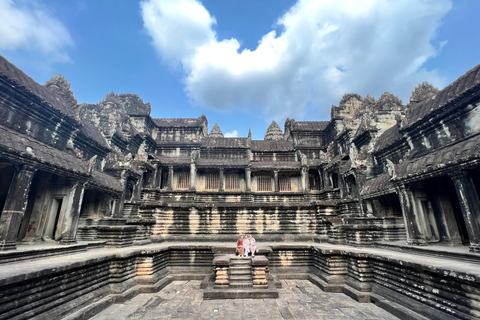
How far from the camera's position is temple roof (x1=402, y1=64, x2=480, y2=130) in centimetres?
830

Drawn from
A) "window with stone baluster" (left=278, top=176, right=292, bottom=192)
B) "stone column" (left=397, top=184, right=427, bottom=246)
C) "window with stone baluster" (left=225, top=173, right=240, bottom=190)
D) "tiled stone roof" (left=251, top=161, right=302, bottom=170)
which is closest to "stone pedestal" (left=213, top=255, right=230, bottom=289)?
"stone column" (left=397, top=184, right=427, bottom=246)

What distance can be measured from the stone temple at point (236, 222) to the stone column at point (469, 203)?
1.4 inches

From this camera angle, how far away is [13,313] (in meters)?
3.83

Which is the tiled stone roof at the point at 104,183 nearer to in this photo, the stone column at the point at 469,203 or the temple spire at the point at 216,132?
the stone column at the point at 469,203

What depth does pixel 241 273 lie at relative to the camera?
23.2 ft

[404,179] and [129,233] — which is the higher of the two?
[404,179]

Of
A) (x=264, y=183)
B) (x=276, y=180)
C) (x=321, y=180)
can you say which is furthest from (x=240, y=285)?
(x=321, y=180)

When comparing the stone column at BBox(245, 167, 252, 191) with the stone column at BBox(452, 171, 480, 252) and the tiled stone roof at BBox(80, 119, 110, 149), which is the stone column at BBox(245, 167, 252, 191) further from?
the stone column at BBox(452, 171, 480, 252)

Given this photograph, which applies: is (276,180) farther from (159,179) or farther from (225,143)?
(159,179)

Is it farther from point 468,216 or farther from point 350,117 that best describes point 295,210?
point 350,117

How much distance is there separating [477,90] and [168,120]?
87.5 ft

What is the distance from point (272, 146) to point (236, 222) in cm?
1483

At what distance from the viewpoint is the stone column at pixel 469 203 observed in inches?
267

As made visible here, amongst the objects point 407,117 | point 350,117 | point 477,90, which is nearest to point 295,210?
point 407,117
